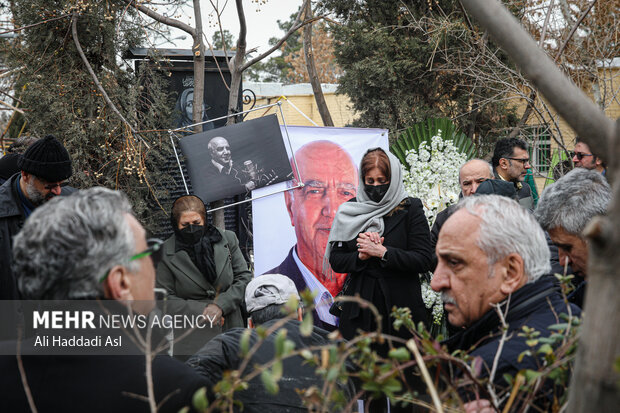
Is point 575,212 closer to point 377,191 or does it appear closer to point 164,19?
point 377,191

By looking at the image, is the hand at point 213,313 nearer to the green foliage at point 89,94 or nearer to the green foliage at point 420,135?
the green foliage at point 89,94

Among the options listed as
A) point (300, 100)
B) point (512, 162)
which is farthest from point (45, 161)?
point (300, 100)

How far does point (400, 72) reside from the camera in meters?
11.5

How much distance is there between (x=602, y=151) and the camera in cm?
94

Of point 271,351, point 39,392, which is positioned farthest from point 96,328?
point 271,351

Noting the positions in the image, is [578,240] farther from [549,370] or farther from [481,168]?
[481,168]

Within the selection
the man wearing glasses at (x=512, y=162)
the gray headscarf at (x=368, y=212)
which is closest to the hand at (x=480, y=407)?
the gray headscarf at (x=368, y=212)

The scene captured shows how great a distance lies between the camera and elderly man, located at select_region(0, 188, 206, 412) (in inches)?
58.4

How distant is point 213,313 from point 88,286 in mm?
2961

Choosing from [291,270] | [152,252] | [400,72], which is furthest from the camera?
[400,72]

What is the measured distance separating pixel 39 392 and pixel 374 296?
8.89ft

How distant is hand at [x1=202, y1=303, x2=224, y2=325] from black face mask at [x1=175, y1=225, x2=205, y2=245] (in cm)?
53

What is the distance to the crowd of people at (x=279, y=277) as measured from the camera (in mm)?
1511

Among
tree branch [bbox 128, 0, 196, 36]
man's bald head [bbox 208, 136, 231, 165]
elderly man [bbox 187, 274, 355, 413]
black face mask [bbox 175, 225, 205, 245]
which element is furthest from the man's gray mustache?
tree branch [bbox 128, 0, 196, 36]
